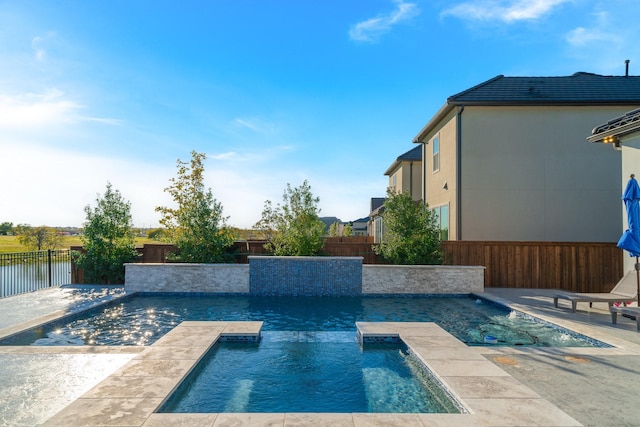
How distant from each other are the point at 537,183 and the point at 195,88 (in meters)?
14.1

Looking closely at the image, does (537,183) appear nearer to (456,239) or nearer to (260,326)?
(456,239)

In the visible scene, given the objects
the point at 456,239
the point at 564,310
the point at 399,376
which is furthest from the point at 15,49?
the point at 564,310

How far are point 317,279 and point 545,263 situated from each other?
7586 millimetres

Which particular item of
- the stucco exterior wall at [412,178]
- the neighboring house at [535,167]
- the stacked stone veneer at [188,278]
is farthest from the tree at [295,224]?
the stucco exterior wall at [412,178]

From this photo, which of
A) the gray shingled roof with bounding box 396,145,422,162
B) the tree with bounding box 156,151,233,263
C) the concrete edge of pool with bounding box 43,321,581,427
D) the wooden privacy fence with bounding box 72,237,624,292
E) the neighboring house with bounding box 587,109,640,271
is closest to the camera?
the concrete edge of pool with bounding box 43,321,581,427

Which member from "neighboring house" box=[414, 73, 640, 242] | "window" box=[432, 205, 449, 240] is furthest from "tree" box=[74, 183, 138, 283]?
"neighboring house" box=[414, 73, 640, 242]

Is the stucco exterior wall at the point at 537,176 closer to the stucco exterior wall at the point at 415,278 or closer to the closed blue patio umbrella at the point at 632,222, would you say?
the stucco exterior wall at the point at 415,278

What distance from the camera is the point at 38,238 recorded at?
39.2 metres

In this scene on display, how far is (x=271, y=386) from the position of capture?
474cm

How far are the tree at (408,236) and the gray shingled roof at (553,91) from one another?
13.9ft

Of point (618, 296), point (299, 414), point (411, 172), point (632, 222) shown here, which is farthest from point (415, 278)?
point (411, 172)

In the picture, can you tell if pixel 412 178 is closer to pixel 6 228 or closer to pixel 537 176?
pixel 537 176

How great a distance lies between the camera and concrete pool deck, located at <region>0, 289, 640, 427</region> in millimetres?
3447

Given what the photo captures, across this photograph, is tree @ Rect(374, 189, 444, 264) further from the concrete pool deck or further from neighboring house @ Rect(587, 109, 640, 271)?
the concrete pool deck
